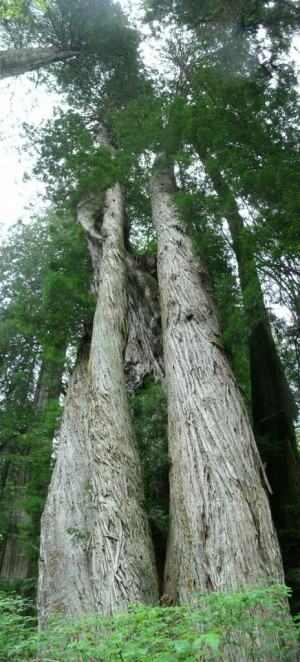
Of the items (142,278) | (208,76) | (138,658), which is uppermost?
(208,76)

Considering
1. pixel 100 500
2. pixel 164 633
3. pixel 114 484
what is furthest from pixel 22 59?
pixel 164 633

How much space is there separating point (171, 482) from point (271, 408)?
10.7 ft

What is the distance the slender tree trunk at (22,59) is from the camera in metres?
8.45


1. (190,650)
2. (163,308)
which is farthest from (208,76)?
(190,650)

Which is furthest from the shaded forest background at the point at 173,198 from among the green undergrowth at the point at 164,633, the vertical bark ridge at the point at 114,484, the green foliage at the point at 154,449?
the green undergrowth at the point at 164,633

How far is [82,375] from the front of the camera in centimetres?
716

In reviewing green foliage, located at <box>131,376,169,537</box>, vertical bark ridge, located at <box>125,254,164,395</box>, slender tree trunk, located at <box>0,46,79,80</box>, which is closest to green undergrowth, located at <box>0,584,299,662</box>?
green foliage, located at <box>131,376,169,537</box>

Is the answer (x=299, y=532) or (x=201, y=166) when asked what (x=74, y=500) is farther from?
(x=201, y=166)

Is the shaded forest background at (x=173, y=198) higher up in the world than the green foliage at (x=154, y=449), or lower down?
higher up

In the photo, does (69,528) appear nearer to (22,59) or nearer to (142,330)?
(142,330)

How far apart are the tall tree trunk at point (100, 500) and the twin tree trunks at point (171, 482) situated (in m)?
0.01

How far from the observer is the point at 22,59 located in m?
8.71

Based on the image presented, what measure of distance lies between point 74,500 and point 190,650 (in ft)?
12.2

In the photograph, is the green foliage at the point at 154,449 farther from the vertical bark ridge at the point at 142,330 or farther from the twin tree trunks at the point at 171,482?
the vertical bark ridge at the point at 142,330
